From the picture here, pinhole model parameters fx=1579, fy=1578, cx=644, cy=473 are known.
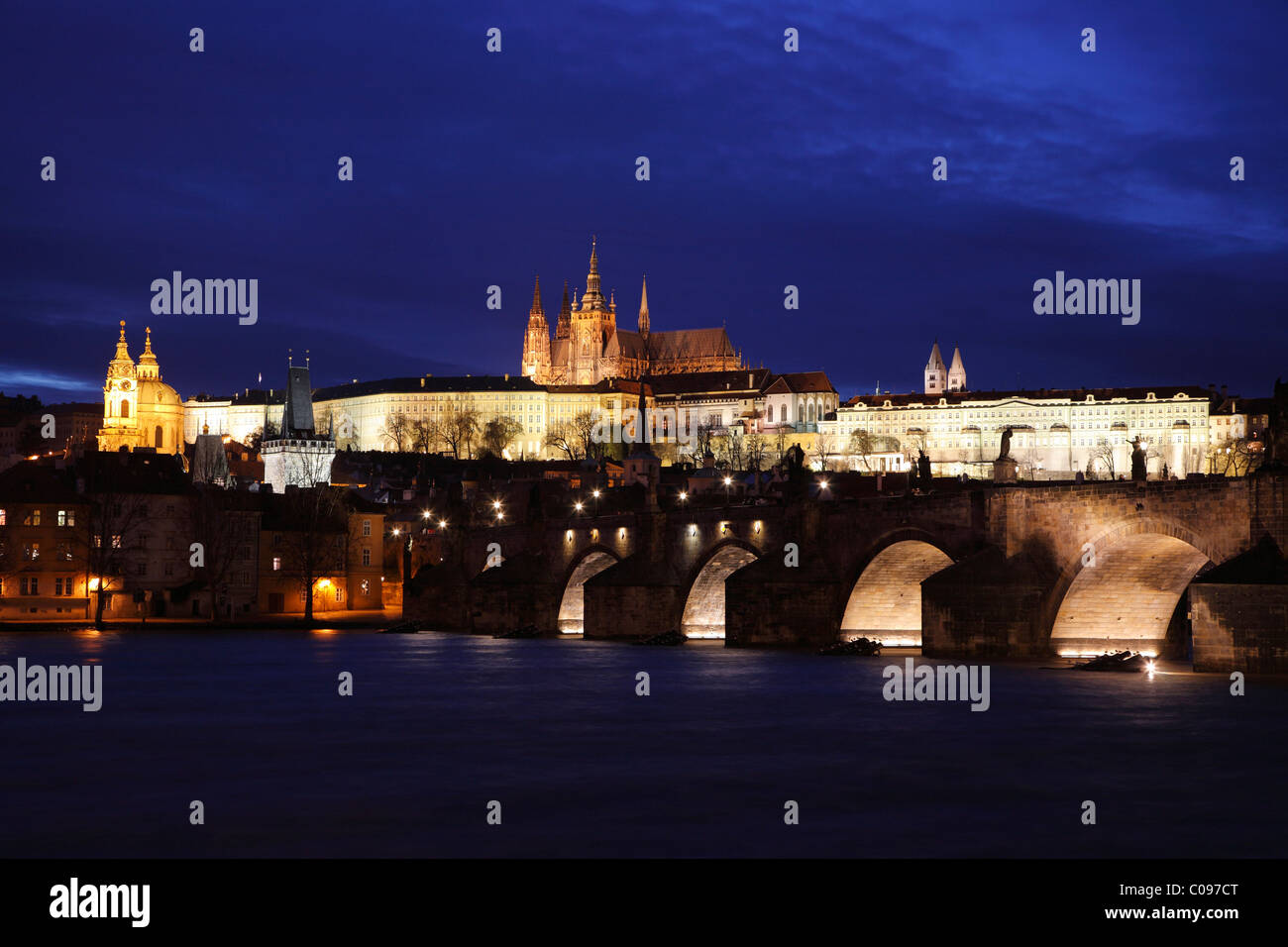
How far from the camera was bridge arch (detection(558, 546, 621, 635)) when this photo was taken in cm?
6850

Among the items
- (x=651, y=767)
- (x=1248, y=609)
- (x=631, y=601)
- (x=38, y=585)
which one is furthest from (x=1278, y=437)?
(x=38, y=585)

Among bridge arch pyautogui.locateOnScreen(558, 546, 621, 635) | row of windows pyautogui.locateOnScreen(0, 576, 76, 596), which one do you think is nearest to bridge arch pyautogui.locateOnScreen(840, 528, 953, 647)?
bridge arch pyautogui.locateOnScreen(558, 546, 621, 635)

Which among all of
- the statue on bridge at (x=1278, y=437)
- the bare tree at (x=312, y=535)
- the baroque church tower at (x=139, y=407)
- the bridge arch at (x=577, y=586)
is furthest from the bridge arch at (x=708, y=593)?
the baroque church tower at (x=139, y=407)

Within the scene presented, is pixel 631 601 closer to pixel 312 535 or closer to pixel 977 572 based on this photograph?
pixel 312 535

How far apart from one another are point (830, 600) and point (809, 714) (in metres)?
16.4

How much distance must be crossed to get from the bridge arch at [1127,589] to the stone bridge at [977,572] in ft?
0.16

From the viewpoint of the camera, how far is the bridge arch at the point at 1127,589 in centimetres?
3847

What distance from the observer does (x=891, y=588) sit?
5194 centimetres

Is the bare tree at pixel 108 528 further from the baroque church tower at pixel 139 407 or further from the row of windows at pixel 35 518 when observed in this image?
the baroque church tower at pixel 139 407

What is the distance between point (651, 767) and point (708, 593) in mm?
34619

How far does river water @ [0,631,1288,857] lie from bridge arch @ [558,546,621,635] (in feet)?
74.0

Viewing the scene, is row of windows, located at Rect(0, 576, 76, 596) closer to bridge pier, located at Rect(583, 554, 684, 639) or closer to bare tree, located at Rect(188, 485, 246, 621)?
bare tree, located at Rect(188, 485, 246, 621)

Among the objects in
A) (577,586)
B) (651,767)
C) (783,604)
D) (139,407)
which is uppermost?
(139,407)
